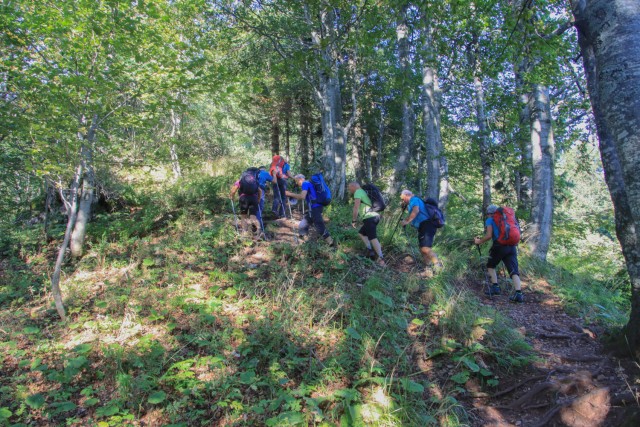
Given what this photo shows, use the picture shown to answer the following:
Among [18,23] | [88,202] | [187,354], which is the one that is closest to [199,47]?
[18,23]

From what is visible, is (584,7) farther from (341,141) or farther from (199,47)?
(341,141)

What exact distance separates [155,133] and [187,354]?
9508 mm

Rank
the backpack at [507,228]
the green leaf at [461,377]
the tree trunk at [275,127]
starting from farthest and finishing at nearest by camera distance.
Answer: the tree trunk at [275,127]
the backpack at [507,228]
the green leaf at [461,377]

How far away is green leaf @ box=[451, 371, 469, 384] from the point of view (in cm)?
384

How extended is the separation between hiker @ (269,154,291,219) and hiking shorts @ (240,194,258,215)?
1793 millimetres

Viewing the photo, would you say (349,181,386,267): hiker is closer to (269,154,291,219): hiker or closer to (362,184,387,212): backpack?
(362,184,387,212): backpack

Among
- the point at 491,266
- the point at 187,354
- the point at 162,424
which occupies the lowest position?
the point at 162,424

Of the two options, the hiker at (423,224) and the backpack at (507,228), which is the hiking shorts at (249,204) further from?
the backpack at (507,228)

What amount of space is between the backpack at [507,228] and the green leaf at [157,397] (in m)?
6.00

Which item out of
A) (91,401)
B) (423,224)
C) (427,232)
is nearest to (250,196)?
(423,224)

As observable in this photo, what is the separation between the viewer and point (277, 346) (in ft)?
14.6

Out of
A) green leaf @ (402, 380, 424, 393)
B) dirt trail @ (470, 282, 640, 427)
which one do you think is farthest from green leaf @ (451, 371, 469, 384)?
green leaf @ (402, 380, 424, 393)

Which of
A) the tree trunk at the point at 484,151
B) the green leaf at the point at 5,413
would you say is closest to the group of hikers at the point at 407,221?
the green leaf at the point at 5,413

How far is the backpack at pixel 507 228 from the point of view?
21.1 ft
